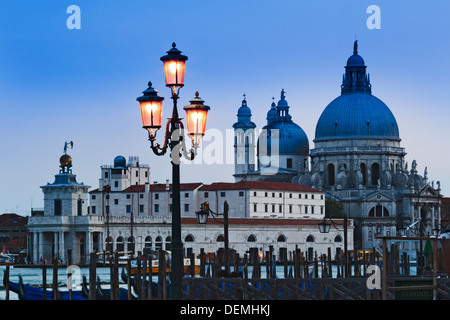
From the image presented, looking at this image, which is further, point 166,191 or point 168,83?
point 166,191

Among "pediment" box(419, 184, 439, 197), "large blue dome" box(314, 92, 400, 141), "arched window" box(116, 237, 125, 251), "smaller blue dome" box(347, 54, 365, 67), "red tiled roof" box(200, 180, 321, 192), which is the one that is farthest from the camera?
"smaller blue dome" box(347, 54, 365, 67)

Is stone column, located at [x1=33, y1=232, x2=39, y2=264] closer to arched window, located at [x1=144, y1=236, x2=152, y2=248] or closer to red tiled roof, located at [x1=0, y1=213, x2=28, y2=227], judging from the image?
arched window, located at [x1=144, y1=236, x2=152, y2=248]

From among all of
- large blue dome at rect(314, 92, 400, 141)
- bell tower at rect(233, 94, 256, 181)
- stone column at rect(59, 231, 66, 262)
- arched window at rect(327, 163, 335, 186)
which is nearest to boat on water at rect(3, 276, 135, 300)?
stone column at rect(59, 231, 66, 262)

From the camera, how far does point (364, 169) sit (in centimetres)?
10475

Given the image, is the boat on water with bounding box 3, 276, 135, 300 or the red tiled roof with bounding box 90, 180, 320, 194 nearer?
the boat on water with bounding box 3, 276, 135, 300

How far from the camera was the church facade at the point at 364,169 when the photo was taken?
102 m

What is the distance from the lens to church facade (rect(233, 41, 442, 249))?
333ft

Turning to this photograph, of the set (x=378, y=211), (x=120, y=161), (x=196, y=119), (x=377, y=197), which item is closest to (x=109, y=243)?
(x=120, y=161)

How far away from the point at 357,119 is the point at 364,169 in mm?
4689

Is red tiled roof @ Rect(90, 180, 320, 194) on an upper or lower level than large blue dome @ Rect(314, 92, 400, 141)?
lower
